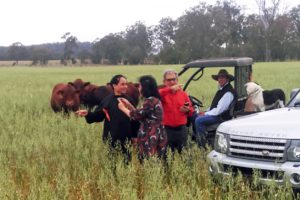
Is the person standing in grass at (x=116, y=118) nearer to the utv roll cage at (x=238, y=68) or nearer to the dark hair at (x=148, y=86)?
the dark hair at (x=148, y=86)

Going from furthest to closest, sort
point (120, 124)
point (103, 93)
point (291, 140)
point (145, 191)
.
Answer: point (103, 93), point (120, 124), point (145, 191), point (291, 140)

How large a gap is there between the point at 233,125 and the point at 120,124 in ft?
5.44

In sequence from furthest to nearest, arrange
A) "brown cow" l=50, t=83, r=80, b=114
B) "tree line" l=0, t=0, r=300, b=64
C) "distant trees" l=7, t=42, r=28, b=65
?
1. "distant trees" l=7, t=42, r=28, b=65
2. "tree line" l=0, t=0, r=300, b=64
3. "brown cow" l=50, t=83, r=80, b=114

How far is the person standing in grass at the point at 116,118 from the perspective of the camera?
629 cm

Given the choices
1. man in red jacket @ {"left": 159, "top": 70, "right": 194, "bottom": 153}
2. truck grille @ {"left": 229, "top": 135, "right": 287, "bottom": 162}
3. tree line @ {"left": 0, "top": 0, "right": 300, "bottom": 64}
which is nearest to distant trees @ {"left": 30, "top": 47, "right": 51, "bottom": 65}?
tree line @ {"left": 0, "top": 0, "right": 300, "bottom": 64}

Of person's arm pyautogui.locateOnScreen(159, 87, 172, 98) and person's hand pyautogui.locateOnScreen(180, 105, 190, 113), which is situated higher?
person's arm pyautogui.locateOnScreen(159, 87, 172, 98)

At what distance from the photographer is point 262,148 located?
4793mm

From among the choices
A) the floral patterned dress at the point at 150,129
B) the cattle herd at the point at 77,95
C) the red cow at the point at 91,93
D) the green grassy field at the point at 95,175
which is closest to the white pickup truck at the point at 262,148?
the green grassy field at the point at 95,175

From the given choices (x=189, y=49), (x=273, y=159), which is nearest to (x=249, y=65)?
(x=273, y=159)

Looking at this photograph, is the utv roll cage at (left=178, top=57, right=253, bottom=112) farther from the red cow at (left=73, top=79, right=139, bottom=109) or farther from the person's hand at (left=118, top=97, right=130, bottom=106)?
the red cow at (left=73, top=79, right=139, bottom=109)

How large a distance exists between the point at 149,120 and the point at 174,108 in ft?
2.33

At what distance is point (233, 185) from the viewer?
15.9ft

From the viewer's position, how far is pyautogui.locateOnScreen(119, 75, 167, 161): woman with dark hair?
5883 millimetres

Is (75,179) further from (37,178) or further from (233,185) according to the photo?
(233,185)
